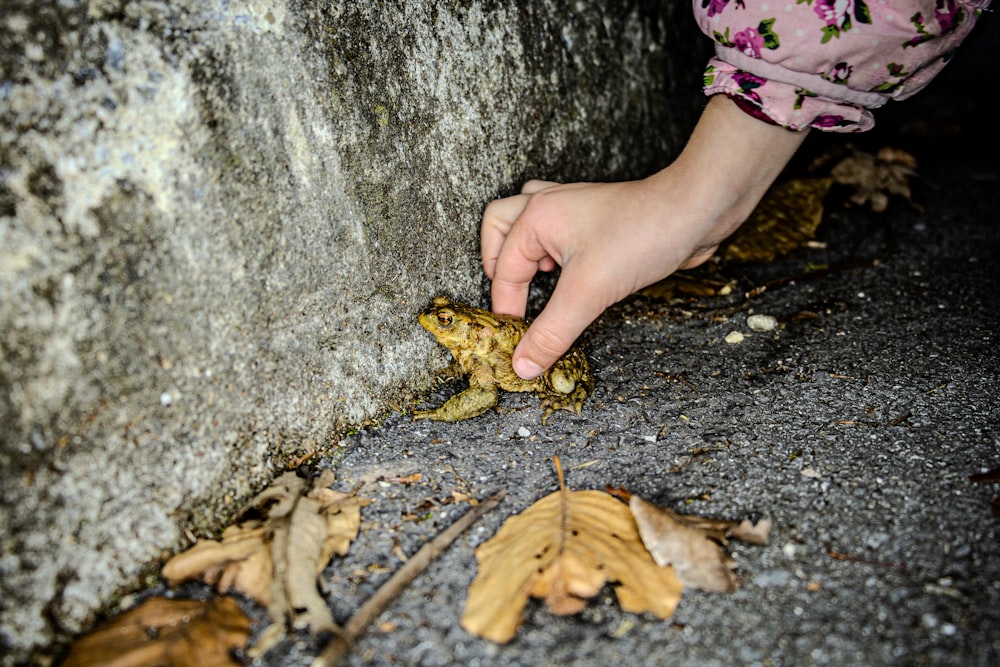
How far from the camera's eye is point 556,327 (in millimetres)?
2297

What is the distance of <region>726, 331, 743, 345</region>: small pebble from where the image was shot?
9.41 feet

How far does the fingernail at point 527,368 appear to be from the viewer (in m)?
2.39

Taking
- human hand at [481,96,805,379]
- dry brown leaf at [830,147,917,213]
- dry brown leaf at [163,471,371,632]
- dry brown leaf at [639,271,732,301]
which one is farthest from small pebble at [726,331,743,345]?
dry brown leaf at [830,147,917,213]

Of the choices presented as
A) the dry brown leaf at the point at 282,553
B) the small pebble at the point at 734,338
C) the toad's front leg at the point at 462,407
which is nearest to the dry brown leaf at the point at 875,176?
the small pebble at the point at 734,338

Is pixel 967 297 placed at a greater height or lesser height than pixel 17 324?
lesser

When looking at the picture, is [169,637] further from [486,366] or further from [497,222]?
[497,222]

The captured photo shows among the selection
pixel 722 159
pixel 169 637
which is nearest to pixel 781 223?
pixel 722 159

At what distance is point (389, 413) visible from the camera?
239 cm

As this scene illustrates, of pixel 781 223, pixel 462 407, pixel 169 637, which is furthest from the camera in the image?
pixel 781 223

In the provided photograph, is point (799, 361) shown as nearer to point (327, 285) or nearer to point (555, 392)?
point (555, 392)

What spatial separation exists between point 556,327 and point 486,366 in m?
0.32

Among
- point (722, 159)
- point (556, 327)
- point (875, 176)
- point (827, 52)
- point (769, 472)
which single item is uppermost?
point (827, 52)

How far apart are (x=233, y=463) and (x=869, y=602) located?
1.64m

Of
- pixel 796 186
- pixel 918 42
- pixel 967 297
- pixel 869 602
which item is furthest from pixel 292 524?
pixel 796 186
